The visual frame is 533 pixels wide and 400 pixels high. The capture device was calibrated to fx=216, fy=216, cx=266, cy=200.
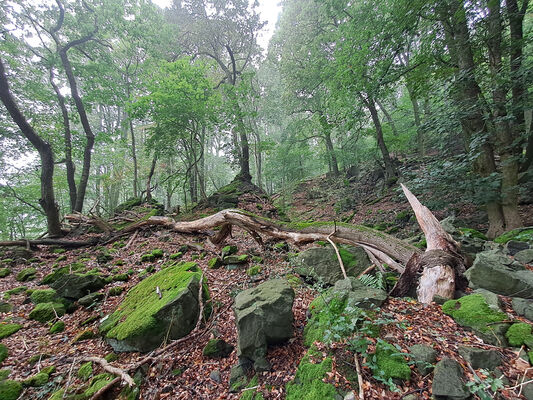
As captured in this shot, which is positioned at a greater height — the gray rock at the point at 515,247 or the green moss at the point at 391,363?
the gray rock at the point at 515,247

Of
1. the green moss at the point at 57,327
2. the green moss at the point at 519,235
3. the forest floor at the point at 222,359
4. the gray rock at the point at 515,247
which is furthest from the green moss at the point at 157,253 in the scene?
the green moss at the point at 519,235

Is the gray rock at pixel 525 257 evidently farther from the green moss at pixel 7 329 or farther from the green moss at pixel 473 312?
the green moss at pixel 7 329

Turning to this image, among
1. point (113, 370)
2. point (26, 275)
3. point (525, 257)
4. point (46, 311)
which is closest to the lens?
point (113, 370)

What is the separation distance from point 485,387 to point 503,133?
22.3 feet

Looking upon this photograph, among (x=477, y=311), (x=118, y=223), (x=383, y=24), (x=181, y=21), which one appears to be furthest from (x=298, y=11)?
(x=477, y=311)

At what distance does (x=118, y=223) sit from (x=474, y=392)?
11.9 m

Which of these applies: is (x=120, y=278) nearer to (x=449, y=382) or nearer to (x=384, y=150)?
(x=449, y=382)

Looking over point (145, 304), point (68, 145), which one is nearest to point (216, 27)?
point (68, 145)

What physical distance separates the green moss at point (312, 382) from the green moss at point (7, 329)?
481 cm

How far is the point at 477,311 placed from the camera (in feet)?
7.58

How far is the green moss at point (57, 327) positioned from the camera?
3663mm

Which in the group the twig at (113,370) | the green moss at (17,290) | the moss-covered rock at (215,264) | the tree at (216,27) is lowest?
the twig at (113,370)

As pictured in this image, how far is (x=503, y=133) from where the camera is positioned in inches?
218

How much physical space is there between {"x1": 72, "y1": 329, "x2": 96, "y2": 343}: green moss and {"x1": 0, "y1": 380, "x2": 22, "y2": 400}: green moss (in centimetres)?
83
